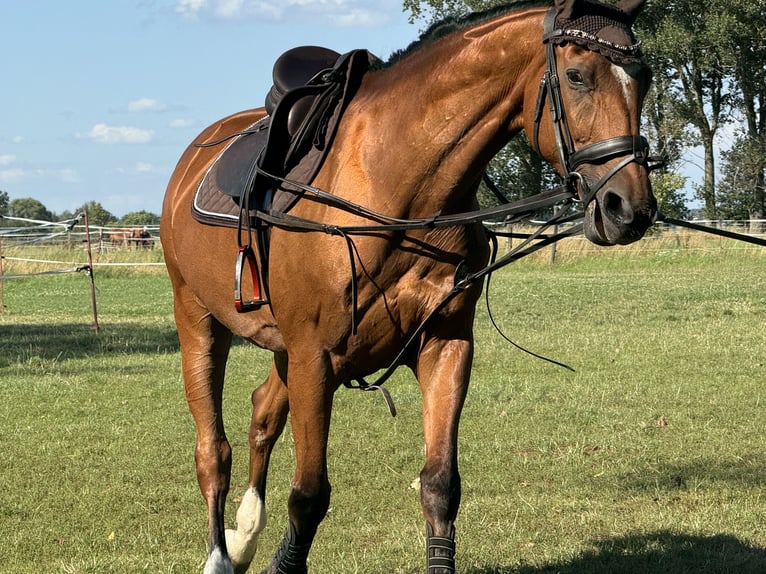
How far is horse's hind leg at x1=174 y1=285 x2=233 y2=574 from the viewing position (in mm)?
5645

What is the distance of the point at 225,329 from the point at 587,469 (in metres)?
2.94

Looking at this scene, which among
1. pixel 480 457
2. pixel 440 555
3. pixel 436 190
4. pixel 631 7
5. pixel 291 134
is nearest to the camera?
pixel 631 7

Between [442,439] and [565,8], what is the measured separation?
1853mm

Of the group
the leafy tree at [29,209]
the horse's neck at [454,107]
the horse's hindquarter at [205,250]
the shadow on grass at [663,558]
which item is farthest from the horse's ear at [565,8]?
the leafy tree at [29,209]

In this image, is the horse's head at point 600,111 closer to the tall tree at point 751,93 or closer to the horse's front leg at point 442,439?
the horse's front leg at point 442,439

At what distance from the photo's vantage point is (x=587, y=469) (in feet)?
25.0

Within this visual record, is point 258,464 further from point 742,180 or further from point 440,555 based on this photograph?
point 742,180

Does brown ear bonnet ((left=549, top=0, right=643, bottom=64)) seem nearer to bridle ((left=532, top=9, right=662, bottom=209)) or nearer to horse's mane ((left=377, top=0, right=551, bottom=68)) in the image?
bridle ((left=532, top=9, right=662, bottom=209))

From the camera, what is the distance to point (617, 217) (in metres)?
3.55

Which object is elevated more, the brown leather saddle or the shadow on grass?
the brown leather saddle

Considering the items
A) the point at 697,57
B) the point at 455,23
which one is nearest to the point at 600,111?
the point at 455,23

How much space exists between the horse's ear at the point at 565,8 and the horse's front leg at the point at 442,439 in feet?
4.89

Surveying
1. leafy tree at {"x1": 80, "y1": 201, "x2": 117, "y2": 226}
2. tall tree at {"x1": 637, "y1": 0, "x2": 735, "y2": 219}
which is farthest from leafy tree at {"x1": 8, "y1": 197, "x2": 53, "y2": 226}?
tall tree at {"x1": 637, "y1": 0, "x2": 735, "y2": 219}

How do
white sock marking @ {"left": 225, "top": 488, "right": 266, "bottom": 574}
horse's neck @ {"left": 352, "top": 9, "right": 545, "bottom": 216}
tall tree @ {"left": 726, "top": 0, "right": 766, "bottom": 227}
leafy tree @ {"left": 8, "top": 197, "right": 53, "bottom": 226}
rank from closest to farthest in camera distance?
horse's neck @ {"left": 352, "top": 9, "right": 545, "bottom": 216}
white sock marking @ {"left": 225, "top": 488, "right": 266, "bottom": 574}
tall tree @ {"left": 726, "top": 0, "right": 766, "bottom": 227}
leafy tree @ {"left": 8, "top": 197, "right": 53, "bottom": 226}
